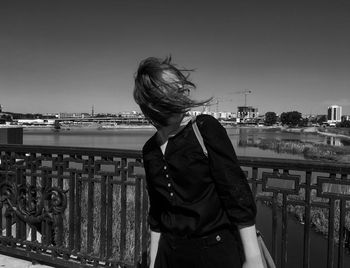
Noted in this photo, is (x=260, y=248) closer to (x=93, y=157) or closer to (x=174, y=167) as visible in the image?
(x=174, y=167)

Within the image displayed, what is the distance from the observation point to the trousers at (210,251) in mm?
1444

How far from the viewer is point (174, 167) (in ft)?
4.82

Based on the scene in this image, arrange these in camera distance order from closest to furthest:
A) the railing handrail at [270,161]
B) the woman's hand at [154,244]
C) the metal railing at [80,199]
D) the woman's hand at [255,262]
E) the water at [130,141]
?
the woman's hand at [255,262] → the woman's hand at [154,244] → the railing handrail at [270,161] → the metal railing at [80,199] → the water at [130,141]

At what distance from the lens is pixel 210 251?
4.77 feet

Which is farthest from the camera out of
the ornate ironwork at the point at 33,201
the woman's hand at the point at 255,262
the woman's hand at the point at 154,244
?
the ornate ironwork at the point at 33,201

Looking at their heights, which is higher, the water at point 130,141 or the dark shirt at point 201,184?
the dark shirt at point 201,184

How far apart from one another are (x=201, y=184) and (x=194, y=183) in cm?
3

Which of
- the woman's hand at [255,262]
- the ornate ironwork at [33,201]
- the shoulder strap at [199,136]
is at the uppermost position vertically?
the shoulder strap at [199,136]

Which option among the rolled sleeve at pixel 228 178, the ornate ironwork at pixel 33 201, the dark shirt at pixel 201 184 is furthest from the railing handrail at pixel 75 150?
the rolled sleeve at pixel 228 178

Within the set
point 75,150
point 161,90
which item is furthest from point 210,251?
point 75,150

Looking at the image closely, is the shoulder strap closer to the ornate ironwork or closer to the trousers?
the trousers

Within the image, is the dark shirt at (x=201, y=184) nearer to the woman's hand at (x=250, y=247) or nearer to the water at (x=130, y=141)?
the woman's hand at (x=250, y=247)

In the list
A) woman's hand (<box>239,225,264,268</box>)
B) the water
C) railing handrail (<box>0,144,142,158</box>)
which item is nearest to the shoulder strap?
woman's hand (<box>239,225,264,268</box>)

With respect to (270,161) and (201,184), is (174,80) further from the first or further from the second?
(270,161)
